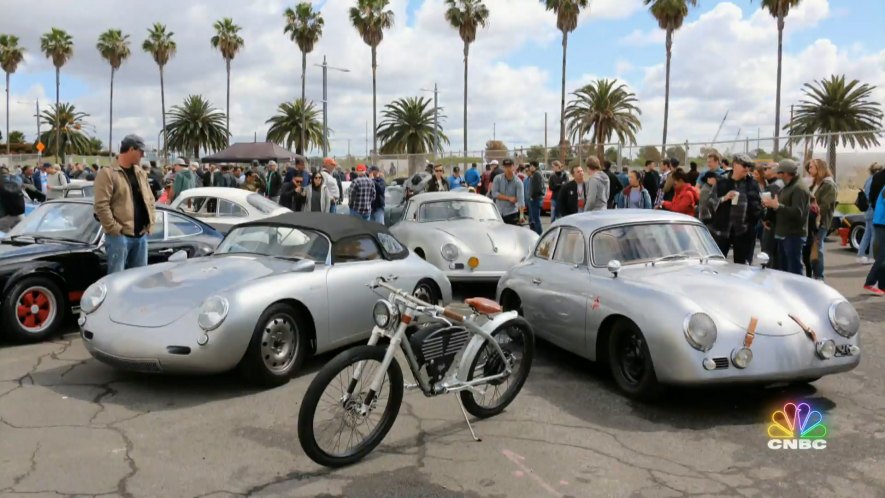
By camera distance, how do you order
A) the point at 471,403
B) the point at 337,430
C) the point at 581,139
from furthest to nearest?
the point at 581,139 < the point at 471,403 < the point at 337,430

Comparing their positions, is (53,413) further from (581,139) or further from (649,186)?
(581,139)

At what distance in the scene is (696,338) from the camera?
468 cm

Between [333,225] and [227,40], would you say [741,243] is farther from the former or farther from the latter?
[227,40]

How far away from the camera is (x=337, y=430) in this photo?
4059 mm

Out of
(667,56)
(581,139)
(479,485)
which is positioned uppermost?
(667,56)

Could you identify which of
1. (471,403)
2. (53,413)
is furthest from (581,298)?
(53,413)

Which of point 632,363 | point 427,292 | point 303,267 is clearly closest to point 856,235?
point 427,292

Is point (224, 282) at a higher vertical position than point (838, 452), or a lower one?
higher

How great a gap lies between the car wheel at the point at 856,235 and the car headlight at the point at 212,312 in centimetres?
1344

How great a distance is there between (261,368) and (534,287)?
2.50 metres

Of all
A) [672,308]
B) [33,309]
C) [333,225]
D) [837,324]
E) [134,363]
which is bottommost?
[134,363]

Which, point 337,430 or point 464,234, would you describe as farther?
point 464,234

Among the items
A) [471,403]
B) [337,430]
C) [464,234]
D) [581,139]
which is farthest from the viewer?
[581,139]

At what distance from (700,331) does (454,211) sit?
624 cm
